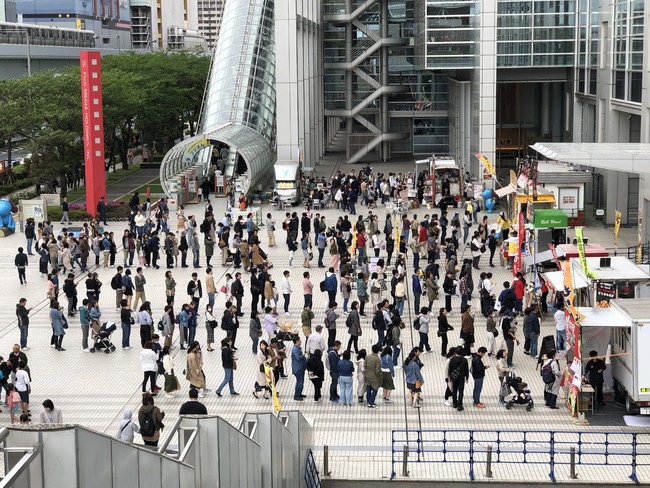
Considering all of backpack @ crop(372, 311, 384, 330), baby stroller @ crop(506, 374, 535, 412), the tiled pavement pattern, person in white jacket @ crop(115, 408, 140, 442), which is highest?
person in white jacket @ crop(115, 408, 140, 442)

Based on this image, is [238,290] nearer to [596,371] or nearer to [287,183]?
[596,371]

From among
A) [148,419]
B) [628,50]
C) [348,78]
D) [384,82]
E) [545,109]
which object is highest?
[628,50]

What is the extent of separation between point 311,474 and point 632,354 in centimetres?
607

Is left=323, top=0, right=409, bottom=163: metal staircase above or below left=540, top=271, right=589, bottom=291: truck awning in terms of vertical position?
above

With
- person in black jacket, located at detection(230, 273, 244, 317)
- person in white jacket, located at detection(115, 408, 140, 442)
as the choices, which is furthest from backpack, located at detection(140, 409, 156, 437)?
person in black jacket, located at detection(230, 273, 244, 317)

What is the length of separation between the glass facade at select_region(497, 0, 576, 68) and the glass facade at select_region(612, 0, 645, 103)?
7320 millimetres

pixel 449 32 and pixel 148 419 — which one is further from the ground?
pixel 449 32

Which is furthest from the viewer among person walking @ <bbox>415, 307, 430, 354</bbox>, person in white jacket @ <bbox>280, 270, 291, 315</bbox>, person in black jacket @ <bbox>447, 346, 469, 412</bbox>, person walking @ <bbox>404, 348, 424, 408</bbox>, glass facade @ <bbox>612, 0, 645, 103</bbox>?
glass facade @ <bbox>612, 0, 645, 103</bbox>

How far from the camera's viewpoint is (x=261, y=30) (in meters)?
66.9

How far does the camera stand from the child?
Result: 20.2 metres

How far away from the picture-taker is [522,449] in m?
18.1

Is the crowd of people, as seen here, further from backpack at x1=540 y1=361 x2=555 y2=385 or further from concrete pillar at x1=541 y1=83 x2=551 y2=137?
concrete pillar at x1=541 y1=83 x2=551 y2=137

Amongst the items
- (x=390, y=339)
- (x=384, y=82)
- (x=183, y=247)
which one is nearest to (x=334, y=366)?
(x=390, y=339)

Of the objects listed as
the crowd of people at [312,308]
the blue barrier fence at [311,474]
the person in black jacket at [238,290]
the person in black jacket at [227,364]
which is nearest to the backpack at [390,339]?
the crowd of people at [312,308]
